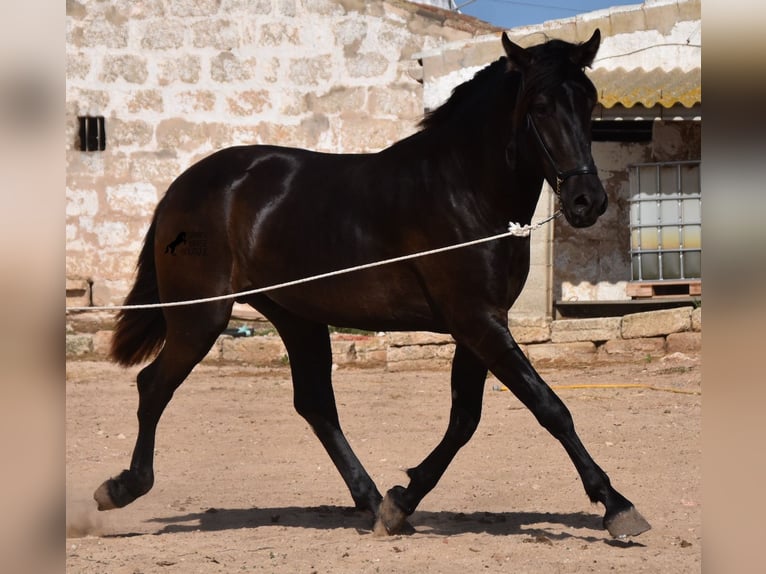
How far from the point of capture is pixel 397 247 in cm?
496

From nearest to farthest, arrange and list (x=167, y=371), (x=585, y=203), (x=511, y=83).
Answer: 1. (x=585, y=203)
2. (x=511, y=83)
3. (x=167, y=371)

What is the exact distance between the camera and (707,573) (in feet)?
4.58

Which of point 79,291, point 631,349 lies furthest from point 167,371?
point 79,291

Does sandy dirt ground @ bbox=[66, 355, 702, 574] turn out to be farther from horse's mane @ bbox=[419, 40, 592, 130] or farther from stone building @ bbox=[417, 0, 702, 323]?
stone building @ bbox=[417, 0, 702, 323]

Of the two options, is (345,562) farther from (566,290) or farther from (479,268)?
(566,290)

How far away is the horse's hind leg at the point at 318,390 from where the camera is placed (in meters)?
5.53

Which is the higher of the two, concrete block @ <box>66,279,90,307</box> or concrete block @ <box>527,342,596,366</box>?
concrete block @ <box>66,279,90,307</box>

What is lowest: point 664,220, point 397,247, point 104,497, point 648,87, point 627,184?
point 104,497

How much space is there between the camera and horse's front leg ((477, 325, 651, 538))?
14.2ft

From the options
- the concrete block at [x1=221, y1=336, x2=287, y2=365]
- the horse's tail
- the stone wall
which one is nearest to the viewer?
the horse's tail

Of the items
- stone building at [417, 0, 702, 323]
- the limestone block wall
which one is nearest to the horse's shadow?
stone building at [417, 0, 702, 323]

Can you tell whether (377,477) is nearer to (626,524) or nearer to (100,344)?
(626,524)

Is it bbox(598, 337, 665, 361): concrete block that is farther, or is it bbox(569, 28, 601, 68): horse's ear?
bbox(598, 337, 665, 361): concrete block

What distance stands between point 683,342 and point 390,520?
647 cm
